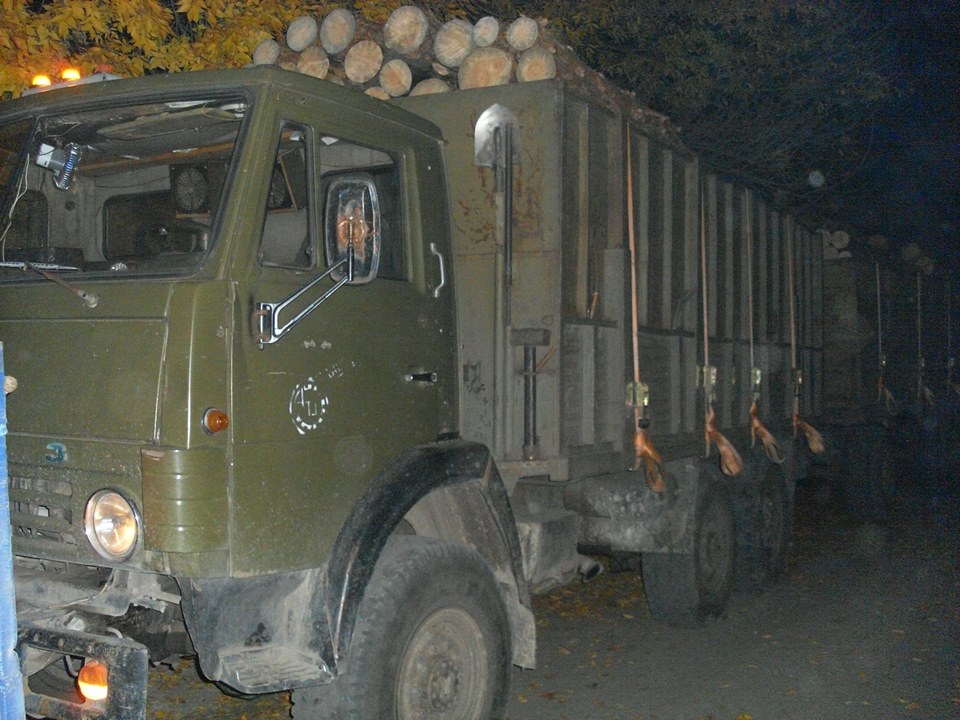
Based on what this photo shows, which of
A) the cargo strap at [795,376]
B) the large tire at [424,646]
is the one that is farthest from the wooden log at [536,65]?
the cargo strap at [795,376]

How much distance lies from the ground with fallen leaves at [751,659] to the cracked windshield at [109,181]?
112 inches

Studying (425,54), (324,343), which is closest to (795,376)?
(425,54)

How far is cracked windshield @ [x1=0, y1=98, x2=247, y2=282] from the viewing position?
371 centimetres

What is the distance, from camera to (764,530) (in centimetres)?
801

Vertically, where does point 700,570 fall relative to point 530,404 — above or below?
below

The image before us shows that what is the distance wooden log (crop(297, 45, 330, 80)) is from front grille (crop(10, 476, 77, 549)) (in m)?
2.76

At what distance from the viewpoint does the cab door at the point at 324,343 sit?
3445 mm

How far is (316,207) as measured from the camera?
3729 mm

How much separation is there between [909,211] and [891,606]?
11.8 meters

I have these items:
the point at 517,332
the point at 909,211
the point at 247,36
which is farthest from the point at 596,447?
the point at 909,211

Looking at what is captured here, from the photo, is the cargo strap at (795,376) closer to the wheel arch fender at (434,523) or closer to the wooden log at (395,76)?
the wooden log at (395,76)

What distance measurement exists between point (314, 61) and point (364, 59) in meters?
0.28

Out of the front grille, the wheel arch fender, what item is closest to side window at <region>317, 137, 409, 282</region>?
the wheel arch fender

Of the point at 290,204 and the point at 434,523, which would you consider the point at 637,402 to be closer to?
the point at 434,523
